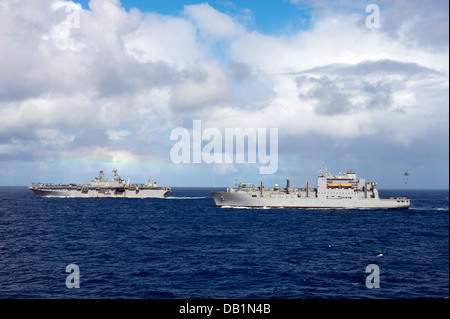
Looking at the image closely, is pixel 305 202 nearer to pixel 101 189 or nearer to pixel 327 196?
pixel 327 196

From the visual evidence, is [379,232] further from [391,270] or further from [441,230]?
[391,270]

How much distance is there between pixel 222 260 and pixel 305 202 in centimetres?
6110

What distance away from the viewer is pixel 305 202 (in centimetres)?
9069

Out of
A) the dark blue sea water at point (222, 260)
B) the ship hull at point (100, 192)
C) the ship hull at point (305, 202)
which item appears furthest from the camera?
the ship hull at point (100, 192)

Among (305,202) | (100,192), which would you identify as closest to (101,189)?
(100,192)

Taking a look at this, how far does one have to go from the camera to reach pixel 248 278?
27.8 m

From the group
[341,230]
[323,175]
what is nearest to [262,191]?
[323,175]

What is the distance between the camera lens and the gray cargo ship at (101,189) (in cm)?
13650

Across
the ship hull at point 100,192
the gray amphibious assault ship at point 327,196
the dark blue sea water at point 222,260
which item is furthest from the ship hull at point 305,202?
the ship hull at point 100,192

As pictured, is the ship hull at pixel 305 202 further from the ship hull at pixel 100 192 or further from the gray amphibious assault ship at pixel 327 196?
the ship hull at pixel 100 192

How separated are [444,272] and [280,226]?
3014cm

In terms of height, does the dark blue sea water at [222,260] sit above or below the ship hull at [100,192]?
below

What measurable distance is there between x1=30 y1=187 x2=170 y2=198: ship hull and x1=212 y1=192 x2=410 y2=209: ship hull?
59.9 m

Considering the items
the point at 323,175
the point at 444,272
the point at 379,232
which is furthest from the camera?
the point at 323,175
